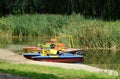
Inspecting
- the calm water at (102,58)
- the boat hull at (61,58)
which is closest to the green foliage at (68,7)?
the calm water at (102,58)

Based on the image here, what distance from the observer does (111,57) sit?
2164 centimetres

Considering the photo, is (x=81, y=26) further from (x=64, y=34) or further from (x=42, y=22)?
(x=42, y=22)

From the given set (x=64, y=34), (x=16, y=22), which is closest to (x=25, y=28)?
(x=16, y=22)

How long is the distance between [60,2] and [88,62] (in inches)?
1094

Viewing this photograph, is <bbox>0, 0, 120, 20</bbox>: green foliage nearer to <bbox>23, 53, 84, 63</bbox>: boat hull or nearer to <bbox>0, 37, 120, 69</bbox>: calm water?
<bbox>0, 37, 120, 69</bbox>: calm water

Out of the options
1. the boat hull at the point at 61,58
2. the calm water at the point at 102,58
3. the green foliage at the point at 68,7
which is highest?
the green foliage at the point at 68,7

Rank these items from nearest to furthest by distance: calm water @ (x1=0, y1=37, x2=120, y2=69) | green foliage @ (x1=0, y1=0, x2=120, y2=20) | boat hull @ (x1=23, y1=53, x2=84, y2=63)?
calm water @ (x1=0, y1=37, x2=120, y2=69)
boat hull @ (x1=23, y1=53, x2=84, y2=63)
green foliage @ (x1=0, y1=0, x2=120, y2=20)

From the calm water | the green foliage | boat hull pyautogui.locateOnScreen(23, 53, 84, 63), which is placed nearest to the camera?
the calm water

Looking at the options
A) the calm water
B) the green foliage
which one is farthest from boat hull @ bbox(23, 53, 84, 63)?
the green foliage

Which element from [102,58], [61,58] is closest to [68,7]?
[102,58]

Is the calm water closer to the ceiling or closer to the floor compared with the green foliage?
closer to the floor

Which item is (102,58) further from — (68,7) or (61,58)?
(68,7)

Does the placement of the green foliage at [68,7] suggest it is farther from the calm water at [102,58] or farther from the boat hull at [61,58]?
the boat hull at [61,58]

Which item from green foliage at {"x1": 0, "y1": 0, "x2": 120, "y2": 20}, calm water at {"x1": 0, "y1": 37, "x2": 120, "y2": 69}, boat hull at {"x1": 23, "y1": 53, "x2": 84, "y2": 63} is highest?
green foliage at {"x1": 0, "y1": 0, "x2": 120, "y2": 20}
